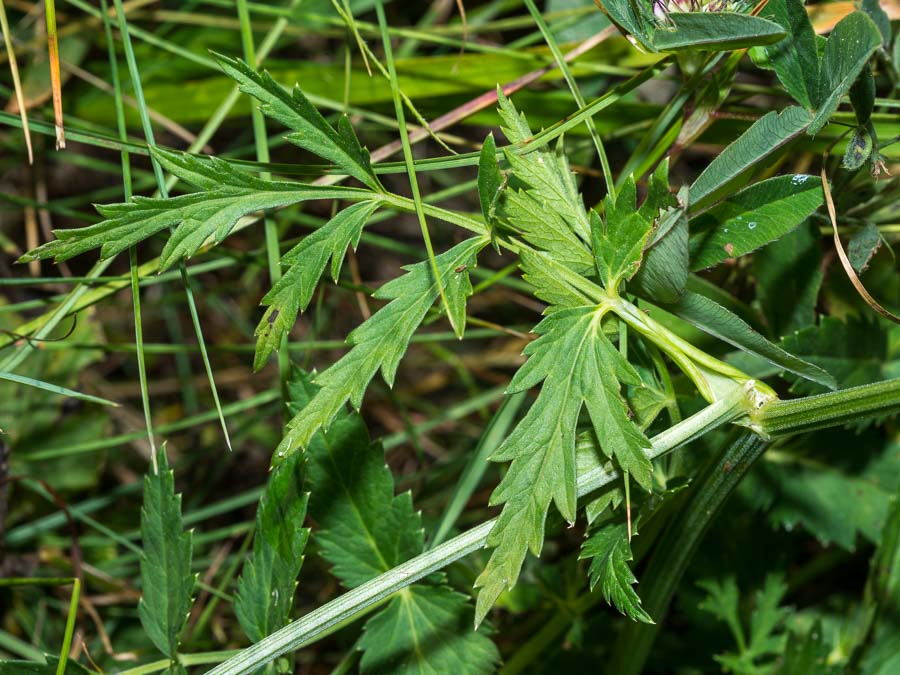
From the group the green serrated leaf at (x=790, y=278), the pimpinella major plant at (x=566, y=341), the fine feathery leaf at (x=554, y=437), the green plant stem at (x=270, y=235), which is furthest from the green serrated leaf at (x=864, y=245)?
the green plant stem at (x=270, y=235)

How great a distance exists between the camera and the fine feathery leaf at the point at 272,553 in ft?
3.84

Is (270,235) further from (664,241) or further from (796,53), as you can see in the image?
(796,53)

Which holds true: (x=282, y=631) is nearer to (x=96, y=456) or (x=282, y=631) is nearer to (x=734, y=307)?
(x=734, y=307)

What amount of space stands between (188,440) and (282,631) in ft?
4.34

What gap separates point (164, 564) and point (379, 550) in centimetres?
33

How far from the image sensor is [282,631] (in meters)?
1.09

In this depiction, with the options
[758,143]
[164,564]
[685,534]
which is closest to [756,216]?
[758,143]

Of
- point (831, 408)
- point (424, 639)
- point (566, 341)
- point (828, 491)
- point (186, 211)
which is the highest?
point (186, 211)

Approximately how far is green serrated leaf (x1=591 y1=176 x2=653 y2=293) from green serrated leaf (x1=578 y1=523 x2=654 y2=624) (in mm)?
329

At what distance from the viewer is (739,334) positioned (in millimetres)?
1039

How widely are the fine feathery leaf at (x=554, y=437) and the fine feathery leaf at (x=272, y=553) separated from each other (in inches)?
13.4

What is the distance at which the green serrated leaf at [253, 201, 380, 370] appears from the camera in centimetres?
105

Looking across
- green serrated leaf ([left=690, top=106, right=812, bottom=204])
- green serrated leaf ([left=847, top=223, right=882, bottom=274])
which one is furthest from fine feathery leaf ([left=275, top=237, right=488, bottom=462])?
green serrated leaf ([left=847, top=223, right=882, bottom=274])

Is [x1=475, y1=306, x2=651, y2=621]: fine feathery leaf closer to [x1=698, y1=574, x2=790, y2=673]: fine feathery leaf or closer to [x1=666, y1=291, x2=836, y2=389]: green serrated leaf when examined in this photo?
[x1=666, y1=291, x2=836, y2=389]: green serrated leaf
